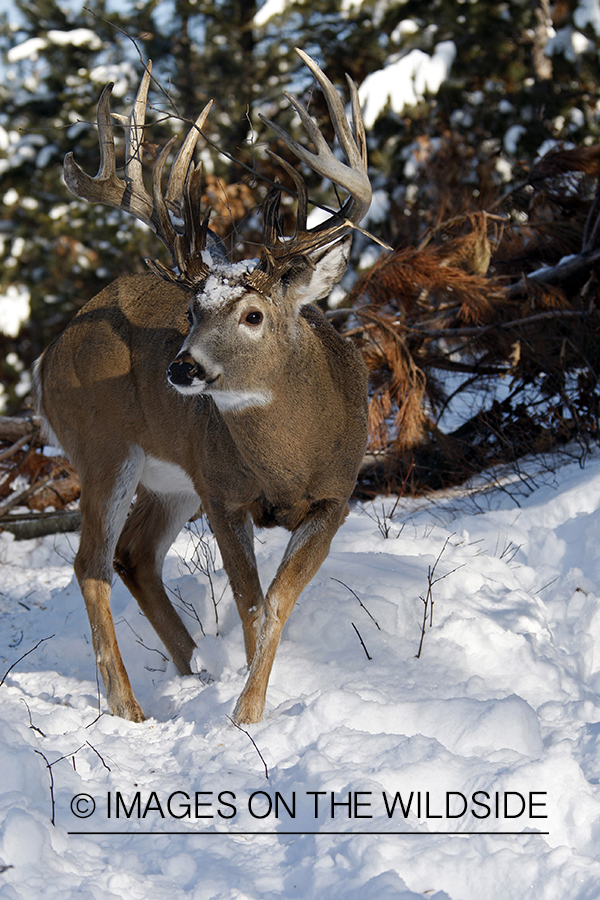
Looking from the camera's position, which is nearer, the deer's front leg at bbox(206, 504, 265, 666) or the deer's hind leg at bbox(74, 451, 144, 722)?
the deer's front leg at bbox(206, 504, 265, 666)

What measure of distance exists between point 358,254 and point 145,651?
952cm

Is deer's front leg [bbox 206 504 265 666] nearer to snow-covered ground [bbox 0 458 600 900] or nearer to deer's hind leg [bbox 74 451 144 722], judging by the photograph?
snow-covered ground [bbox 0 458 600 900]

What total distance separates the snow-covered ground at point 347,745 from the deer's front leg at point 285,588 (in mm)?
118

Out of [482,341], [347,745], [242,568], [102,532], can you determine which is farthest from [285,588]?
[482,341]

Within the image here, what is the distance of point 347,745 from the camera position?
2.82 meters

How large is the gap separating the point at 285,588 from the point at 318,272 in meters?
1.39

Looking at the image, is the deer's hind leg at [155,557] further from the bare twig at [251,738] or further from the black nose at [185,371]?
the black nose at [185,371]

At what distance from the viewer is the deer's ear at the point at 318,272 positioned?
3.74m

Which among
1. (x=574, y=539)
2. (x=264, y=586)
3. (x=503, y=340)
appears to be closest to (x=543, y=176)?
(x=503, y=340)

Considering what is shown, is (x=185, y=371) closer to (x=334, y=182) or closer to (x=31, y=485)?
(x=334, y=182)

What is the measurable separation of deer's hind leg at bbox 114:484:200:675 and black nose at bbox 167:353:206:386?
161 centimetres

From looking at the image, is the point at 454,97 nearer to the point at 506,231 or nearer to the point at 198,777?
the point at 506,231

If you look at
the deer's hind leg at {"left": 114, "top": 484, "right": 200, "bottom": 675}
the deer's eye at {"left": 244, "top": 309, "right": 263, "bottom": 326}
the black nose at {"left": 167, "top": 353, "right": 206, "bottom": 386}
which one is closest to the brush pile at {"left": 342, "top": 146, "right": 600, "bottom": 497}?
the deer's hind leg at {"left": 114, "top": 484, "right": 200, "bottom": 675}

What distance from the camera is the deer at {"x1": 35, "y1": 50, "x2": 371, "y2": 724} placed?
357 centimetres
